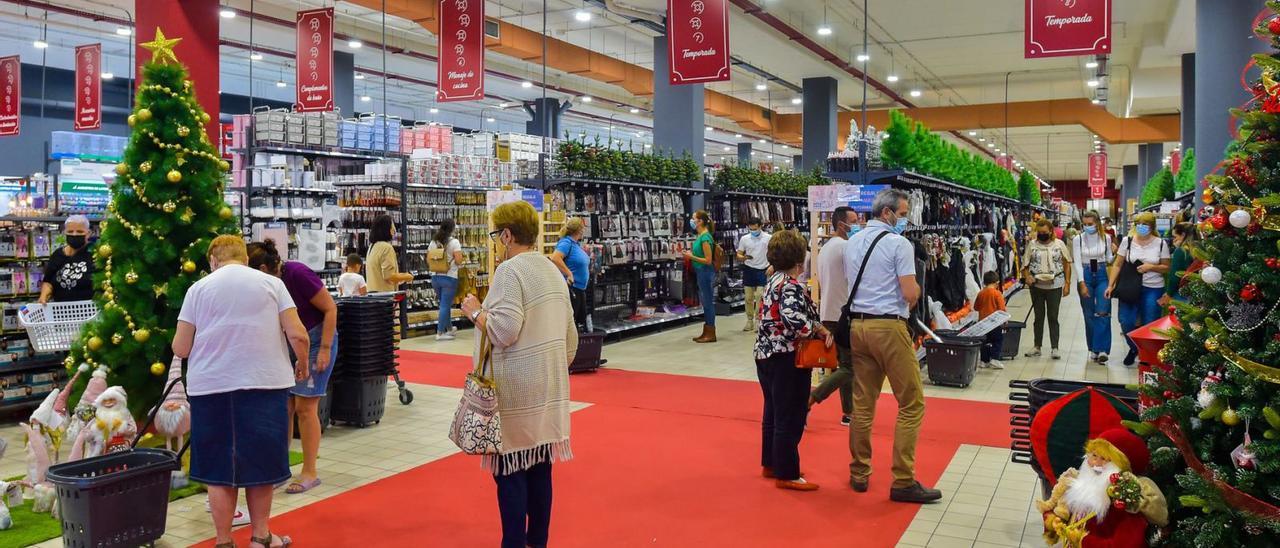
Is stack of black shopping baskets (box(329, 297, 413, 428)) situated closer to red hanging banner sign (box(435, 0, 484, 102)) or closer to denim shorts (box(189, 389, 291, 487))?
denim shorts (box(189, 389, 291, 487))

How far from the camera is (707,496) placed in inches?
195

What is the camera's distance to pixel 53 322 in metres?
6.47

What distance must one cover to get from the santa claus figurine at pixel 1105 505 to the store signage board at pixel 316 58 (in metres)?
10.5

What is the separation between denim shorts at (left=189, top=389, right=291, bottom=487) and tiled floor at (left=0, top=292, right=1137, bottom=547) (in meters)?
0.72

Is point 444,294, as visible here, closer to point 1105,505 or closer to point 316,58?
point 316,58

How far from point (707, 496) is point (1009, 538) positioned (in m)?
1.49

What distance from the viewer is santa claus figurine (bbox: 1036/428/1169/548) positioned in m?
2.97

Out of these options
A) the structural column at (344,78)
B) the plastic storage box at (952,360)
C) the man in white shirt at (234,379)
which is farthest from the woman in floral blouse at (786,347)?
the structural column at (344,78)

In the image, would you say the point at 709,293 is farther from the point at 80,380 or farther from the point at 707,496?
the point at 80,380

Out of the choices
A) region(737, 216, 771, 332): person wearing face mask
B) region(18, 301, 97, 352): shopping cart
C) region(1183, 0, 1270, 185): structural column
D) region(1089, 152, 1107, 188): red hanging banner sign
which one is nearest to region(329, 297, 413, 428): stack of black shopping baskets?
region(18, 301, 97, 352): shopping cart

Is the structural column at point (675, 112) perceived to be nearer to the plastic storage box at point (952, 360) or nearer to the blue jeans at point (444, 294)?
the blue jeans at point (444, 294)

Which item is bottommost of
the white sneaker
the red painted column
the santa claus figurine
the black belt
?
the white sneaker

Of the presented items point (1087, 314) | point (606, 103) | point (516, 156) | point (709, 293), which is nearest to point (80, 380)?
point (709, 293)

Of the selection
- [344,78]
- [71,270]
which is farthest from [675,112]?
[71,270]
